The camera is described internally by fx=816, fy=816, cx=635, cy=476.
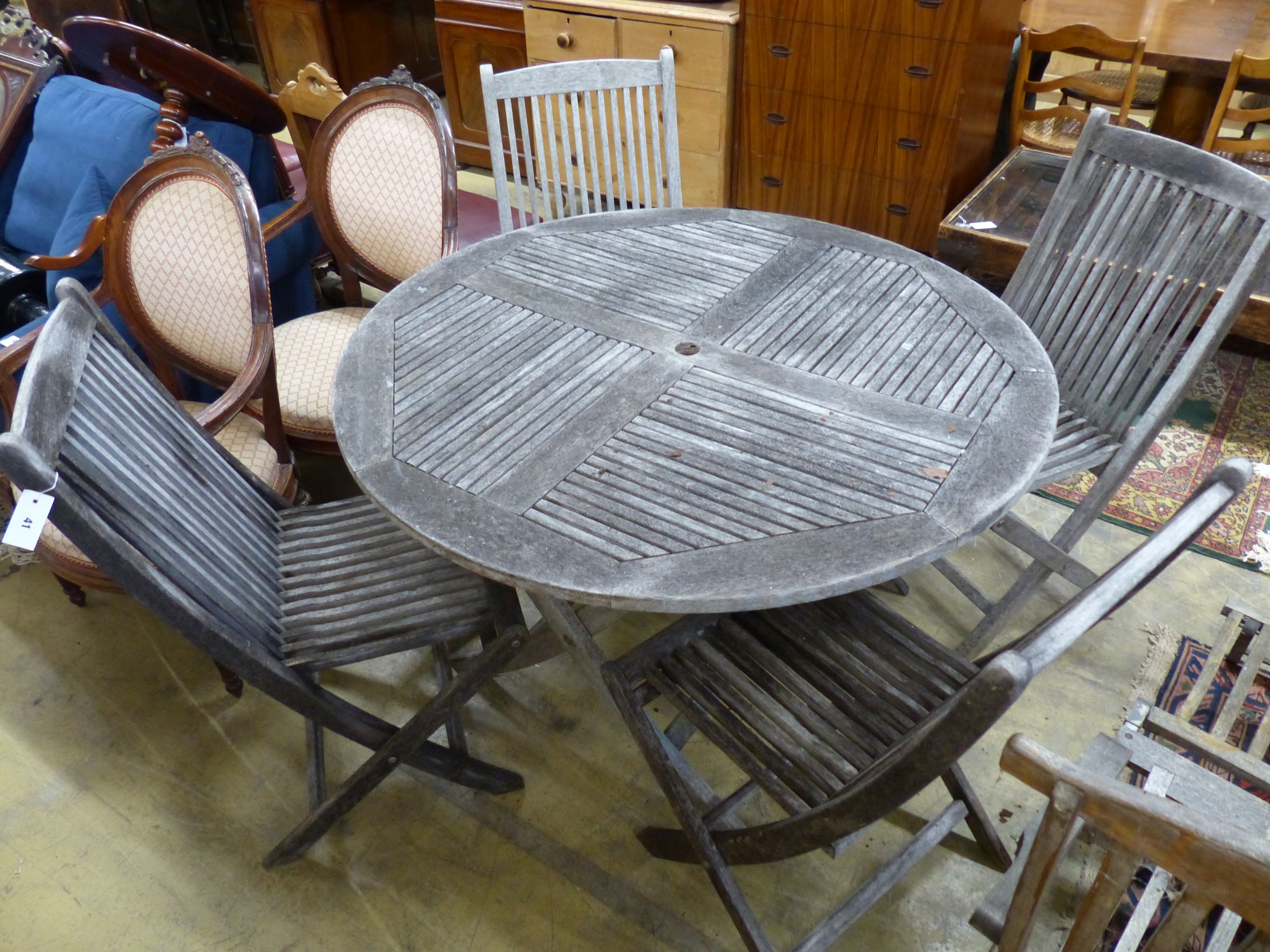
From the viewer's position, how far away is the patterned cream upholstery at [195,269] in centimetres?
197

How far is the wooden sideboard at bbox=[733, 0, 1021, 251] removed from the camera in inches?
114

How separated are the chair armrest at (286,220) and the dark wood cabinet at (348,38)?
2633 mm

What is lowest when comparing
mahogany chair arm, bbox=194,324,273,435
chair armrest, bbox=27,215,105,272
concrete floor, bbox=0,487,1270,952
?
concrete floor, bbox=0,487,1270,952

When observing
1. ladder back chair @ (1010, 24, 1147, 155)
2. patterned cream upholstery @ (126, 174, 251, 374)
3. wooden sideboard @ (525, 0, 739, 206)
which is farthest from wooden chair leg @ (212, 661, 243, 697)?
ladder back chair @ (1010, 24, 1147, 155)

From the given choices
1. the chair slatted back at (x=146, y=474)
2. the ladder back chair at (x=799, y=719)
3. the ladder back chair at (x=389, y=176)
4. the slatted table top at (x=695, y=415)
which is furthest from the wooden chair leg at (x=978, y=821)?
the ladder back chair at (x=389, y=176)

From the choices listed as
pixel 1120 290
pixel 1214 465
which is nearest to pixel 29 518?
pixel 1120 290

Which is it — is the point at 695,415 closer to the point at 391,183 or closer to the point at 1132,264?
the point at 1132,264

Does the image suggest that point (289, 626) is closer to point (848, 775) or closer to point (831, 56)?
point (848, 775)

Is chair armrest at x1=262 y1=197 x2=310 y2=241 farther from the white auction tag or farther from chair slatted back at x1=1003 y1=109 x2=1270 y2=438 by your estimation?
chair slatted back at x1=1003 y1=109 x2=1270 y2=438

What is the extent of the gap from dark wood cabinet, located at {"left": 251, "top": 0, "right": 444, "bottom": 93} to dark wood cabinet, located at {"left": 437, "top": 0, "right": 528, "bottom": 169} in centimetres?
79

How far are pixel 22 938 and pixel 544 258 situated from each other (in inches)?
67.6

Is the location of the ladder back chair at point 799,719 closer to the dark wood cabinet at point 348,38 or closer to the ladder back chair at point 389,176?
the ladder back chair at point 389,176

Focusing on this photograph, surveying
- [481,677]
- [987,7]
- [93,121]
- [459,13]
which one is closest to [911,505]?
[481,677]

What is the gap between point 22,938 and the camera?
5.09ft
